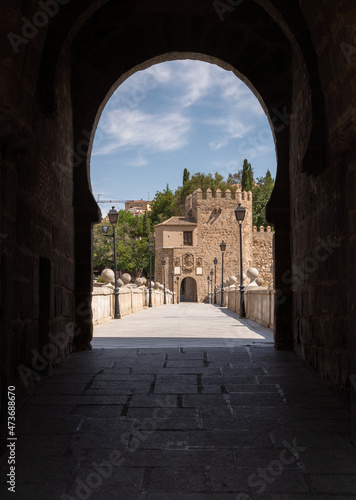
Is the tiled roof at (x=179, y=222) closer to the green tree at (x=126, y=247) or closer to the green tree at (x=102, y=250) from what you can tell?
the green tree at (x=126, y=247)

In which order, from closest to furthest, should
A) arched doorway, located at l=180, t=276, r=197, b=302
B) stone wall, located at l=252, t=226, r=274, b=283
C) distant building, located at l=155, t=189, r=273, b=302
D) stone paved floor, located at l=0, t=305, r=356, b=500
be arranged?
1. stone paved floor, located at l=0, t=305, r=356, b=500
2. distant building, located at l=155, t=189, r=273, b=302
3. arched doorway, located at l=180, t=276, r=197, b=302
4. stone wall, located at l=252, t=226, r=274, b=283

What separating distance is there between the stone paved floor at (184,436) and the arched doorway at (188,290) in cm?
5418

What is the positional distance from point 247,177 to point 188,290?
17.0 metres

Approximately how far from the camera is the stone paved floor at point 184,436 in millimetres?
2414

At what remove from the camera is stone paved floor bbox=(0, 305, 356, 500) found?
2414mm

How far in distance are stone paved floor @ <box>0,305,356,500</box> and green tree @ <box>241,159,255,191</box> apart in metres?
61.2

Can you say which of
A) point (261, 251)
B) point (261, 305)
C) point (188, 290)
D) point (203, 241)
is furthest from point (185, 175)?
point (261, 305)

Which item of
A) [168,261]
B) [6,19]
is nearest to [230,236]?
[168,261]

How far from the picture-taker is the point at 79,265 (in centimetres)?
650

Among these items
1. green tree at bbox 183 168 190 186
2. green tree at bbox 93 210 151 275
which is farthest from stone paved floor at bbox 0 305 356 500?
green tree at bbox 183 168 190 186

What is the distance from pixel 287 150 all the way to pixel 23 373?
4.19 meters

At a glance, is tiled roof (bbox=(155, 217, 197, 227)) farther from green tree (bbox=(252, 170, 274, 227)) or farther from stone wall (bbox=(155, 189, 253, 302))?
green tree (bbox=(252, 170, 274, 227))

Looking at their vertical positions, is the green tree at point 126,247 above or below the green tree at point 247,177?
below

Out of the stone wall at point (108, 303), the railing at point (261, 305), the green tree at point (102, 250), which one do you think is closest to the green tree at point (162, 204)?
the green tree at point (102, 250)
